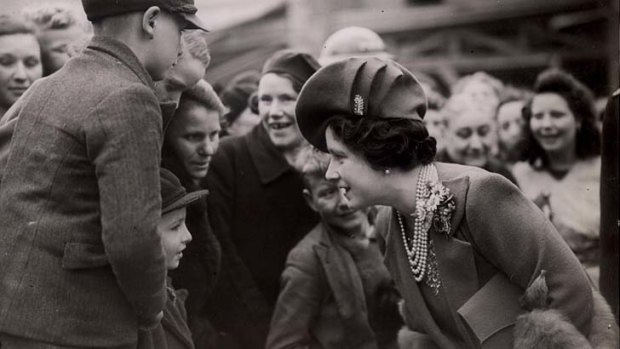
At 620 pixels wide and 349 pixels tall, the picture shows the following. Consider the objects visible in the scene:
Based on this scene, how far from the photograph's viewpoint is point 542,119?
525 centimetres

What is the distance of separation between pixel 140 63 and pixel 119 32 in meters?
0.12

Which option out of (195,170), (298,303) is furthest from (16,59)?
(298,303)

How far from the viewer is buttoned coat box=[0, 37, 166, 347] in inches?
93.1

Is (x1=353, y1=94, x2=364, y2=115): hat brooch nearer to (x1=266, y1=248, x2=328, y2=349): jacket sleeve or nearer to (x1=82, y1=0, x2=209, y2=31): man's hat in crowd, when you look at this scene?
(x1=82, y1=0, x2=209, y2=31): man's hat in crowd

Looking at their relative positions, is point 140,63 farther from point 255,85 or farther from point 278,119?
point 255,85

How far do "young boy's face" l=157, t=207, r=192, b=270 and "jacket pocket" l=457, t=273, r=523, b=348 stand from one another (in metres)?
1.06

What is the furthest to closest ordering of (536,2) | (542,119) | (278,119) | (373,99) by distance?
1. (536,2)
2. (542,119)
3. (278,119)
4. (373,99)

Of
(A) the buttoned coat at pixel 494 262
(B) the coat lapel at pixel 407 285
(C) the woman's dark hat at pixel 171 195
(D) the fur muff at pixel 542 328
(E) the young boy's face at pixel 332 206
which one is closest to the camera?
(D) the fur muff at pixel 542 328

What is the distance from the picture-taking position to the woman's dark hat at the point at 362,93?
117 inches

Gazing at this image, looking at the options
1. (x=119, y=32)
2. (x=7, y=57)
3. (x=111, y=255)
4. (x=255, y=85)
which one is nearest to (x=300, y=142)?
(x=255, y=85)

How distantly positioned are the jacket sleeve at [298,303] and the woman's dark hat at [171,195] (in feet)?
3.29

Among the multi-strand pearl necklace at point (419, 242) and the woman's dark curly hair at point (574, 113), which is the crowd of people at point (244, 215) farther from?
the woman's dark curly hair at point (574, 113)

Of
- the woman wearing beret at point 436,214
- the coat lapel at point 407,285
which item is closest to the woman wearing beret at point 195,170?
the woman wearing beret at point 436,214

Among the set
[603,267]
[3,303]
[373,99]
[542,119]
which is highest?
[373,99]
